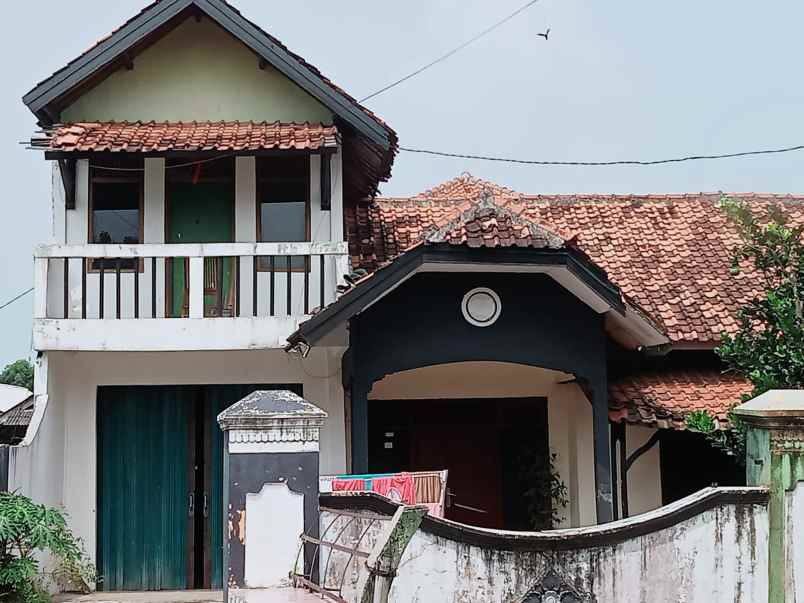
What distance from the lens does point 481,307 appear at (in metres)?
9.93

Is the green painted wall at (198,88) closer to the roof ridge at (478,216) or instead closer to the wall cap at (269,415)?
the roof ridge at (478,216)

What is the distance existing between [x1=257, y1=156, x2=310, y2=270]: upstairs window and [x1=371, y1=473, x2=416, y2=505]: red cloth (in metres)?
3.54

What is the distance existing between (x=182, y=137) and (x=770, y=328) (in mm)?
6278

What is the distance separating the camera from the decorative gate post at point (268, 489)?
6656 mm

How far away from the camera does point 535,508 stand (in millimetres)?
12352

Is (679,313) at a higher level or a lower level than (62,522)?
higher

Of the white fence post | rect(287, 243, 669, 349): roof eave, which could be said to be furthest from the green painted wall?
rect(287, 243, 669, 349): roof eave

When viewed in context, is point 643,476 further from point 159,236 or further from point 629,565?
point 159,236

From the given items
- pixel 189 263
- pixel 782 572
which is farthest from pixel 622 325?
pixel 189 263

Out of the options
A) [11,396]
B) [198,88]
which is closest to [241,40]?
[198,88]

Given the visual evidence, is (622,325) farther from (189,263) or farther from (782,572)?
(189,263)

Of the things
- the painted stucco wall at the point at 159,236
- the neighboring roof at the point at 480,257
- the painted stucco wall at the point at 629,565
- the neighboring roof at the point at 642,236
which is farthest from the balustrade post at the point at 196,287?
the painted stucco wall at the point at 629,565

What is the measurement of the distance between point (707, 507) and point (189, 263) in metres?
6.04

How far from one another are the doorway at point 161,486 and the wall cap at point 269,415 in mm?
4559
